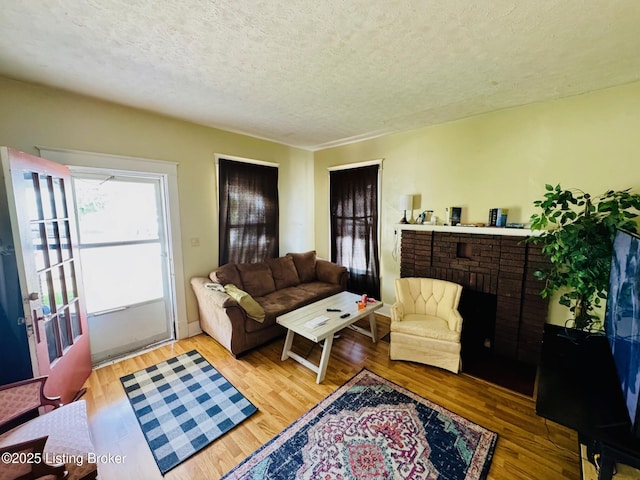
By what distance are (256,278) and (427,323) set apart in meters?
2.19

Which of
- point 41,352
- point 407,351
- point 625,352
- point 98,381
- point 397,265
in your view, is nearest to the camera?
point 625,352

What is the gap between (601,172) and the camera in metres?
2.28

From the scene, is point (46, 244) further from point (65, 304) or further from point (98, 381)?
point (98, 381)

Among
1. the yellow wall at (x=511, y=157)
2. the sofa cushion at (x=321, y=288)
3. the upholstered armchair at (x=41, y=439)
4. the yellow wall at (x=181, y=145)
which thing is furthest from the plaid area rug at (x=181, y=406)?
the yellow wall at (x=511, y=157)

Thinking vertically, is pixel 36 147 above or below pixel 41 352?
above

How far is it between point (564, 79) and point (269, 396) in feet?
12.0

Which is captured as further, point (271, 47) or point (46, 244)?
point (46, 244)

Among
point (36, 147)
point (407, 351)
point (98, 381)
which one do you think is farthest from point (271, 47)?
point (98, 381)

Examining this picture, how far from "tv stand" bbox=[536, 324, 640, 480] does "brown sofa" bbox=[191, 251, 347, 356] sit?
2.37 metres

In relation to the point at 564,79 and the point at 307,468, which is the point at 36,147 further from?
the point at 564,79

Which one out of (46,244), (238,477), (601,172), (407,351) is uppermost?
(601,172)

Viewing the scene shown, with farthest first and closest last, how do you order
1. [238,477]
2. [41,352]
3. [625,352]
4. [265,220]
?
[265,220], [41,352], [238,477], [625,352]

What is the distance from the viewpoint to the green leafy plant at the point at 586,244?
196 centimetres

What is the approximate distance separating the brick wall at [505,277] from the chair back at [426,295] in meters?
0.29
